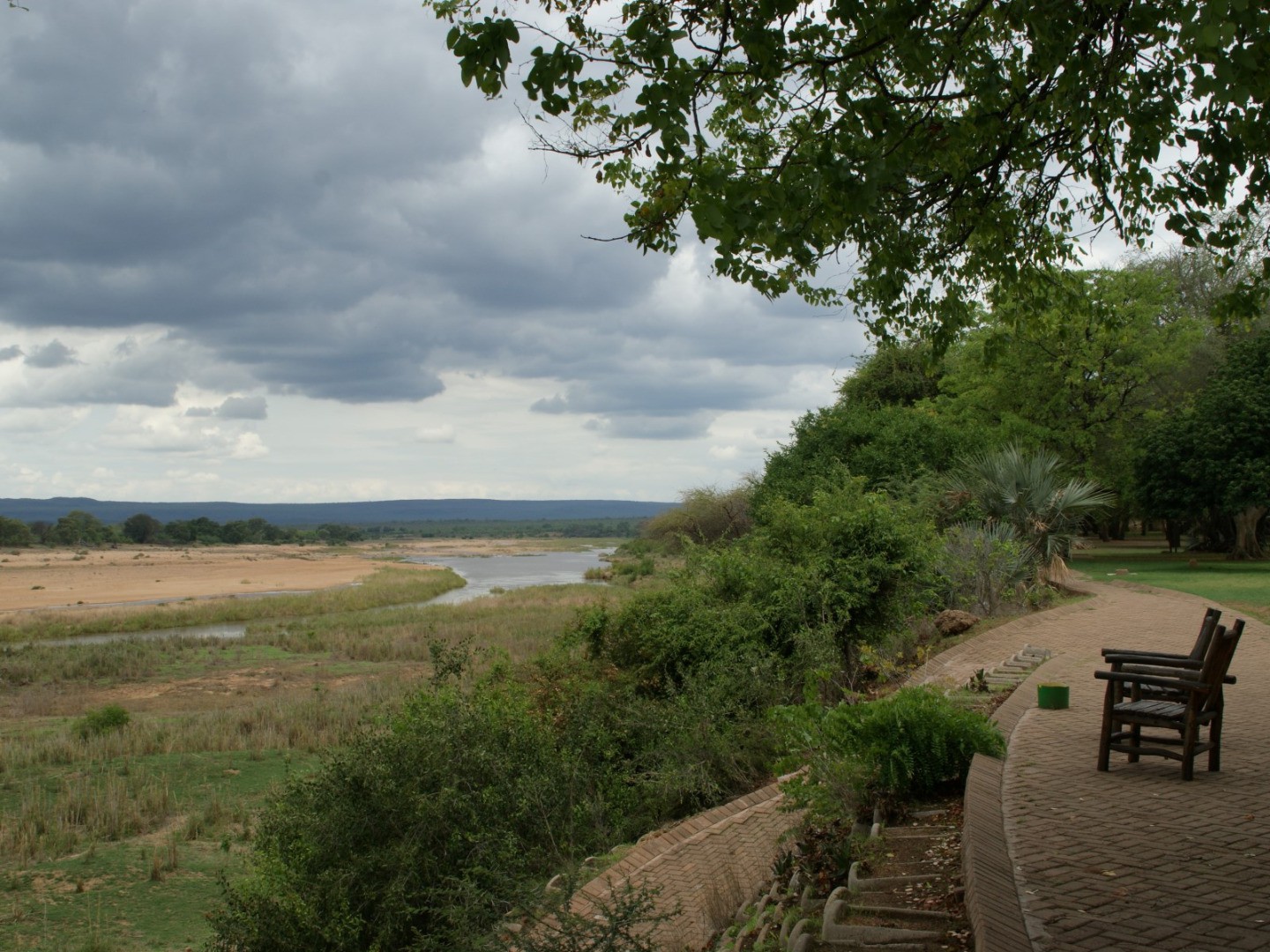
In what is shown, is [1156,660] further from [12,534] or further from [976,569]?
[12,534]

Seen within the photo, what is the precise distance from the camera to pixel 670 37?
4.73 metres

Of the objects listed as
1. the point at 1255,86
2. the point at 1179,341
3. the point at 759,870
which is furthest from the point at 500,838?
the point at 1179,341

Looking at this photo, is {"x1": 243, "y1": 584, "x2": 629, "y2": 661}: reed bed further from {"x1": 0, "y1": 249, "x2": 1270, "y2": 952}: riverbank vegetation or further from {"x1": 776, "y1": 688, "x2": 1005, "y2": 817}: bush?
{"x1": 776, "y1": 688, "x2": 1005, "y2": 817}: bush

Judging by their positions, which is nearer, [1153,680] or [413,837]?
[1153,680]

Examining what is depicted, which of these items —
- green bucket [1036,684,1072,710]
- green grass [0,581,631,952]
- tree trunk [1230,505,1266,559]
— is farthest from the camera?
tree trunk [1230,505,1266,559]

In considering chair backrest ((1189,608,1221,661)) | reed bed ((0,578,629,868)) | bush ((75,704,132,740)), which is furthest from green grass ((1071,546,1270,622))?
bush ((75,704,132,740))

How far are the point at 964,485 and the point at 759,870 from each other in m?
17.4

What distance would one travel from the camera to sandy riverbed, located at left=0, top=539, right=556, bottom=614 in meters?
A: 60.1

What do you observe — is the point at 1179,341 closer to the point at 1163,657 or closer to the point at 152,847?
the point at 1163,657

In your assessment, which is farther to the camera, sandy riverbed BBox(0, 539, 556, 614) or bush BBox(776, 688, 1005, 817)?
sandy riverbed BBox(0, 539, 556, 614)

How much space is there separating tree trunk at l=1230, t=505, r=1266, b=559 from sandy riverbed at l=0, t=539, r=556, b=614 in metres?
51.2

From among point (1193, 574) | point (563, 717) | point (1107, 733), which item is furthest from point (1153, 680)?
point (1193, 574)

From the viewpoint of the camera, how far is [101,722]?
19.0 m

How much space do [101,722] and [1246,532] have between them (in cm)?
3474
